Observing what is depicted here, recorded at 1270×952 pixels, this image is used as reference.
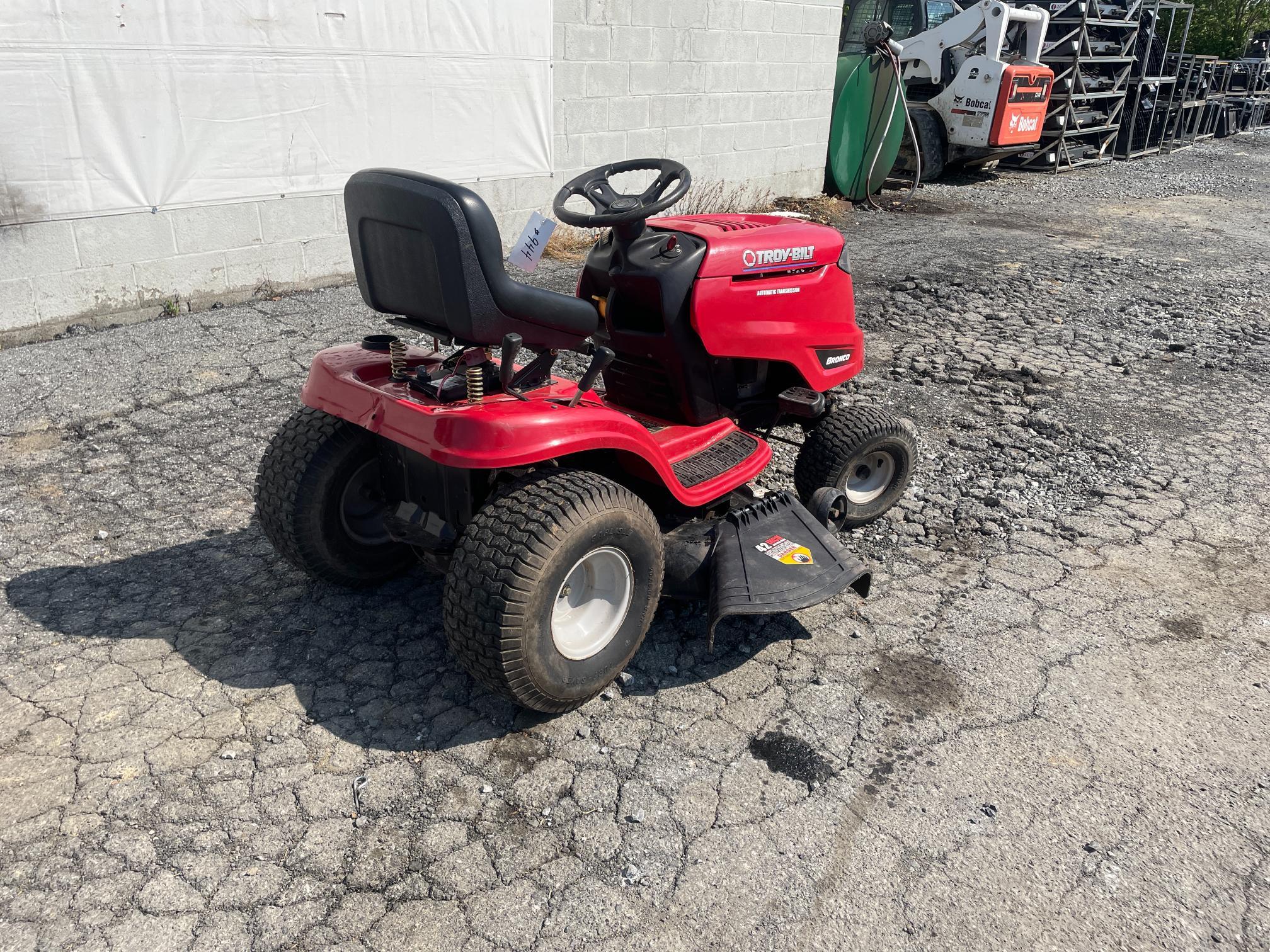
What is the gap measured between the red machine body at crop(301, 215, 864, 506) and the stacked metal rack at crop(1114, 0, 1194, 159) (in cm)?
1368

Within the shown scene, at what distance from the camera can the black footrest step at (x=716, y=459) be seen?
3141mm

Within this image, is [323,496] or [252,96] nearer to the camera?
→ [323,496]

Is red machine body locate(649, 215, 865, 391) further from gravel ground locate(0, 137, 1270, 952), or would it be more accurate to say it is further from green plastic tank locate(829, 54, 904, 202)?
green plastic tank locate(829, 54, 904, 202)

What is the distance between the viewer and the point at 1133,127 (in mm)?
14883

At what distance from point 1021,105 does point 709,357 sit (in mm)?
10177

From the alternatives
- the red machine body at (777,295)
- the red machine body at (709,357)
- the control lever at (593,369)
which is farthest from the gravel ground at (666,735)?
the control lever at (593,369)

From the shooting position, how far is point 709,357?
3338mm

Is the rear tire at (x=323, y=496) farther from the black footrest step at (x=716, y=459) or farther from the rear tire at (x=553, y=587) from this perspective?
the black footrest step at (x=716, y=459)

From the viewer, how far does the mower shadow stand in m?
2.69

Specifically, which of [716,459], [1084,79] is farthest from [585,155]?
[1084,79]

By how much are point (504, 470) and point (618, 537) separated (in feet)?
1.32

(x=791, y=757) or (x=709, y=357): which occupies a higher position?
(x=709, y=357)

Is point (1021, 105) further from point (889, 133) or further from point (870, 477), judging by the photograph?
point (870, 477)

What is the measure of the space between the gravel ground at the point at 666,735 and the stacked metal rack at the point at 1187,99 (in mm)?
14171
